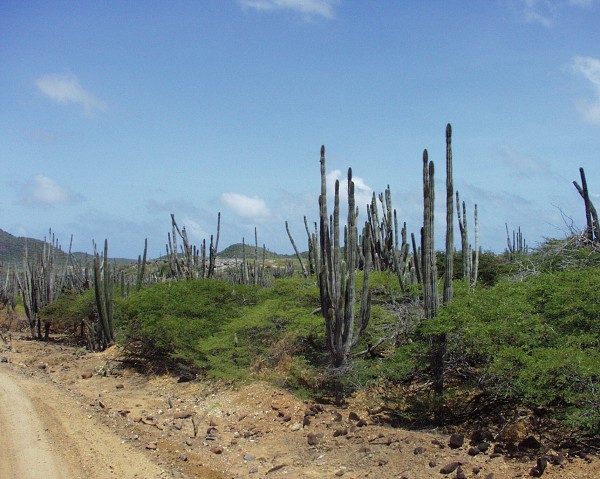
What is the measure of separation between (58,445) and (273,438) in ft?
11.0

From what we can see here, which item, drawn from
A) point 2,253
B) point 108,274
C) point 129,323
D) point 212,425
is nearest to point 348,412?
point 212,425

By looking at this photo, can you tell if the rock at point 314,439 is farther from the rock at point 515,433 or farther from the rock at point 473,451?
the rock at point 515,433

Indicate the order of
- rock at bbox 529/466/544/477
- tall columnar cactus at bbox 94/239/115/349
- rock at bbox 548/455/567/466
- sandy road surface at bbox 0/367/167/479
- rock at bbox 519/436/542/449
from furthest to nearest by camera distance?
1. tall columnar cactus at bbox 94/239/115/349
2. sandy road surface at bbox 0/367/167/479
3. rock at bbox 519/436/542/449
4. rock at bbox 548/455/567/466
5. rock at bbox 529/466/544/477

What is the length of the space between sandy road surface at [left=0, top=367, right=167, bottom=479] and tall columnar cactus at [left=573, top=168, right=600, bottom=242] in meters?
9.52

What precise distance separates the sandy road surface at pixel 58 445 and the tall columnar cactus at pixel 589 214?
9.52m

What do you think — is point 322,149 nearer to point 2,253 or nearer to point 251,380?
point 251,380

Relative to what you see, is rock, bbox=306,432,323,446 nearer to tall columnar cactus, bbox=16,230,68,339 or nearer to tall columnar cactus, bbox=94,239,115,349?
tall columnar cactus, bbox=94,239,115,349

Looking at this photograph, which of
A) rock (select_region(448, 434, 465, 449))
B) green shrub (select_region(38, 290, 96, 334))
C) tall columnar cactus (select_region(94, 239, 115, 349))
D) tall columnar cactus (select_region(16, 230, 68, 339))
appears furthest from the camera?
tall columnar cactus (select_region(16, 230, 68, 339))

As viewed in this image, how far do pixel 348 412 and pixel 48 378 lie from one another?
815 cm

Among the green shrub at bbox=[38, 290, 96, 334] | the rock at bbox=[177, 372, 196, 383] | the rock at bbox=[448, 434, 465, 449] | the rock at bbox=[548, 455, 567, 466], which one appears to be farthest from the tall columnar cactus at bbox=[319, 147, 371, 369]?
the green shrub at bbox=[38, 290, 96, 334]

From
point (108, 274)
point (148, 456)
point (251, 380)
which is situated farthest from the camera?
point (108, 274)

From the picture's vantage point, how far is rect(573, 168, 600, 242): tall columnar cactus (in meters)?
12.4

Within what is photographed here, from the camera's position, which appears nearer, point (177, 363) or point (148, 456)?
point (148, 456)

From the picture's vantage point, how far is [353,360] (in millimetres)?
11195
